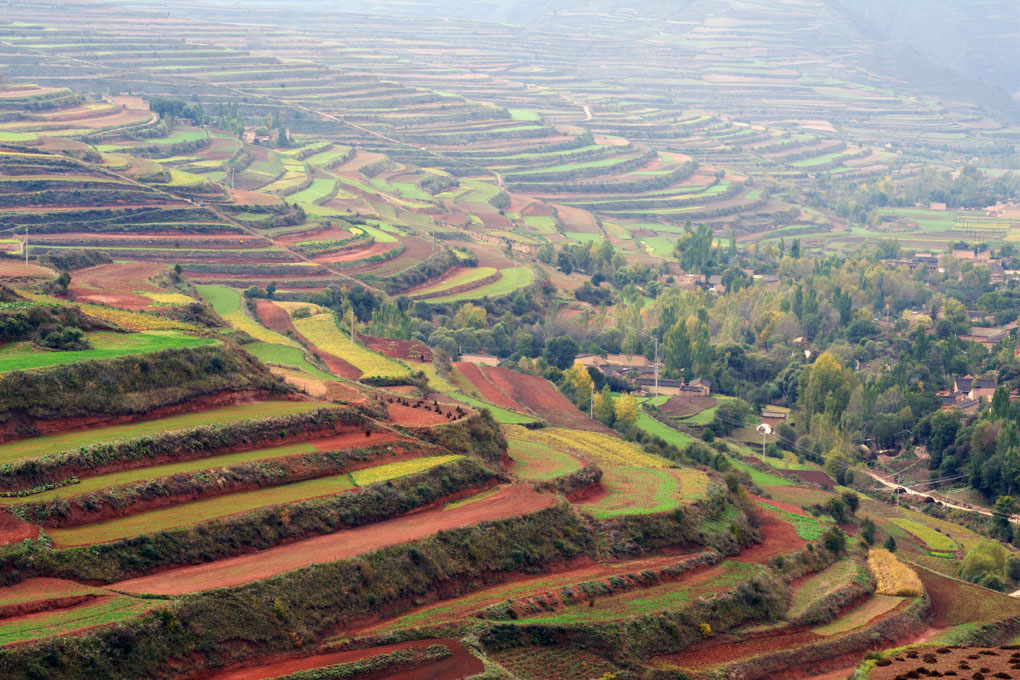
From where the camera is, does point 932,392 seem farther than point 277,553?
Yes

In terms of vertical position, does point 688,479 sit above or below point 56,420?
below

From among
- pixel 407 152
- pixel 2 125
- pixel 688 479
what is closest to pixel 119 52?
pixel 407 152

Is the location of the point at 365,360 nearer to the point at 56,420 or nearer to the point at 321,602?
the point at 56,420

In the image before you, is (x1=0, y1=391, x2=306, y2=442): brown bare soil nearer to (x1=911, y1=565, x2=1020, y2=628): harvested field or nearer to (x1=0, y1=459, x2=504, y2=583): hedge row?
(x1=0, y1=459, x2=504, y2=583): hedge row

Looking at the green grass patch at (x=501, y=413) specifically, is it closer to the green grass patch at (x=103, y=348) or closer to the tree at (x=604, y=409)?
the tree at (x=604, y=409)

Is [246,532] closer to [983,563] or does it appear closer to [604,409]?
[983,563]

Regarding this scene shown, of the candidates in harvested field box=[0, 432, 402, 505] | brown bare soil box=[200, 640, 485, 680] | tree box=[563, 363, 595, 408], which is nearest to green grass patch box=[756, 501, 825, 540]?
harvested field box=[0, 432, 402, 505]
